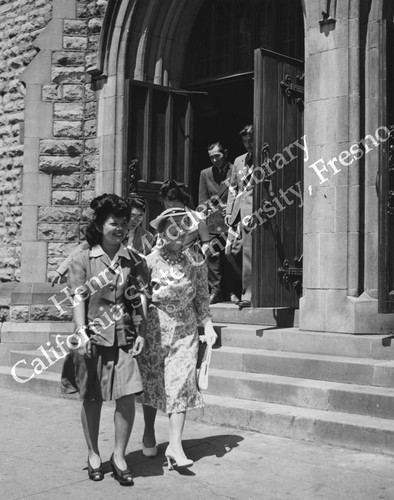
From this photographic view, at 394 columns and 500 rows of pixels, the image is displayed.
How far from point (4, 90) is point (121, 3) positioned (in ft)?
7.83

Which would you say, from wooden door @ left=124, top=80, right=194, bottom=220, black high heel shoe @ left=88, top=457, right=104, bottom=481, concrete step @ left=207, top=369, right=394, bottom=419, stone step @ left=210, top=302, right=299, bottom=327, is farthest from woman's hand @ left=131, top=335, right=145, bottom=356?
wooden door @ left=124, top=80, right=194, bottom=220

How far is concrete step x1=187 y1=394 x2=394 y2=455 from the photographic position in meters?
5.75

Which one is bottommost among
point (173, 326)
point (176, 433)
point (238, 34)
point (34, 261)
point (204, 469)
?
point (204, 469)

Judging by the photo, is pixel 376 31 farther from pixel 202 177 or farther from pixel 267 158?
pixel 202 177

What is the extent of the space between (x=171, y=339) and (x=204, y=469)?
36.9 inches

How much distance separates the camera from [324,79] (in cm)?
803

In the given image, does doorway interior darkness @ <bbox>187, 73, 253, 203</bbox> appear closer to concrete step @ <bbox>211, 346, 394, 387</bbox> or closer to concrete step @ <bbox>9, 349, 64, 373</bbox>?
concrete step @ <bbox>9, 349, 64, 373</bbox>

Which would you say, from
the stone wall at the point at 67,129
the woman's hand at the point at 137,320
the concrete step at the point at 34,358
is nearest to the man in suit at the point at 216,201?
the stone wall at the point at 67,129

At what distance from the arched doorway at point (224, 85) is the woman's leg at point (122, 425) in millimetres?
3716

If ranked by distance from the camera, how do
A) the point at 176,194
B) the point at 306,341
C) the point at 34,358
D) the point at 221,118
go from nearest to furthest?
1. the point at 176,194
2. the point at 306,341
3. the point at 34,358
4. the point at 221,118

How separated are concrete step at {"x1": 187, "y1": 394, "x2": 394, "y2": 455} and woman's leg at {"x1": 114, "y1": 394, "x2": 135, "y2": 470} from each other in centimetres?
168

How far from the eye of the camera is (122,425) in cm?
509

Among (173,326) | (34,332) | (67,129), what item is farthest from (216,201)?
(173,326)

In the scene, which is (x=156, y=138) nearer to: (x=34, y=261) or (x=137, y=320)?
(x=34, y=261)
